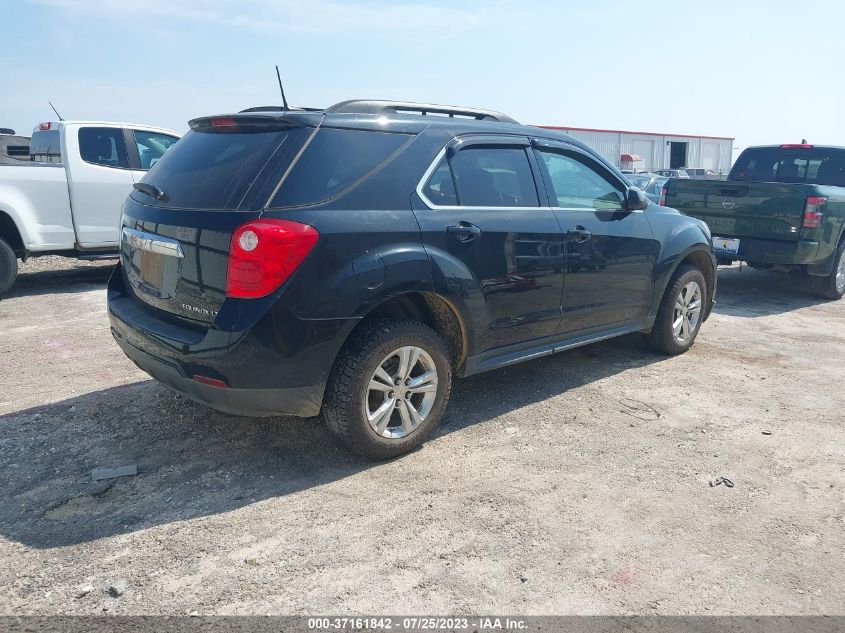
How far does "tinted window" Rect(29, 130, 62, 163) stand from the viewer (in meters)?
8.25

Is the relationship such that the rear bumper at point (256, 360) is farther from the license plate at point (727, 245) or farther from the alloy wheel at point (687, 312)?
the license plate at point (727, 245)

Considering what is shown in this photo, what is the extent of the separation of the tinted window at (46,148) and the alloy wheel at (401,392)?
6.35m

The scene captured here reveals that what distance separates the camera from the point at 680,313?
5.93m

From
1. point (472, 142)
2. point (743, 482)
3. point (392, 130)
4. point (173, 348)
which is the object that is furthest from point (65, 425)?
point (743, 482)

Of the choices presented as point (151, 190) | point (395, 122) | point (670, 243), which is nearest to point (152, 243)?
point (151, 190)

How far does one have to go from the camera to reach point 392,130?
151 inches

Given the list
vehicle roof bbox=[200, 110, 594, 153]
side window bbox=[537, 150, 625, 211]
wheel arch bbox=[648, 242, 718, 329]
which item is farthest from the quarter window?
wheel arch bbox=[648, 242, 718, 329]

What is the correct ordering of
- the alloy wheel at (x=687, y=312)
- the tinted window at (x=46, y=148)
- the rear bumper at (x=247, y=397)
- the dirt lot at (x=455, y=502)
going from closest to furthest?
the dirt lot at (x=455, y=502) < the rear bumper at (x=247, y=397) < the alloy wheel at (x=687, y=312) < the tinted window at (x=46, y=148)

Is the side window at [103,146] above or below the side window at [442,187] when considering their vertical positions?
above

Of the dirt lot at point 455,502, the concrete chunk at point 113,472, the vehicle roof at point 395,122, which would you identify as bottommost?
the dirt lot at point 455,502

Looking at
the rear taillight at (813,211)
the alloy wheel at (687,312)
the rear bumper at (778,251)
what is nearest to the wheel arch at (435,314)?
the alloy wheel at (687,312)

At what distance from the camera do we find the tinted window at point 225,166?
3.45 meters

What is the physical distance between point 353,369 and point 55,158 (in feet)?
21.4

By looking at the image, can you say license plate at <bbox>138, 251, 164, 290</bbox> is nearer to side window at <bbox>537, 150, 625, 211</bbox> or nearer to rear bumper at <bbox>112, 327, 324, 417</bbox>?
rear bumper at <bbox>112, 327, 324, 417</bbox>
